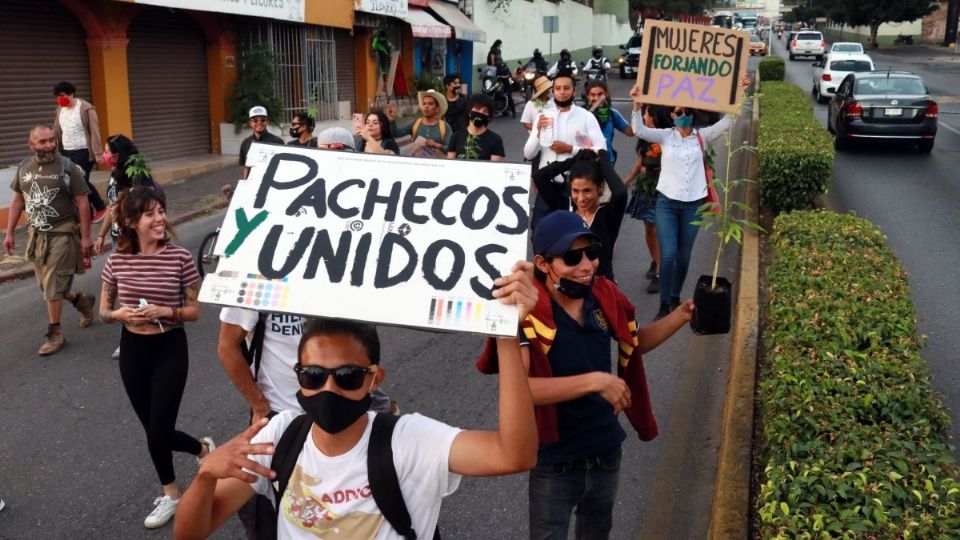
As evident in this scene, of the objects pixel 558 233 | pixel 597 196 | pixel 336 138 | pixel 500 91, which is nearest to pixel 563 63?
pixel 500 91

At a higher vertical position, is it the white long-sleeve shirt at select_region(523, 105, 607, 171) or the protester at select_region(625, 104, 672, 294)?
the white long-sleeve shirt at select_region(523, 105, 607, 171)

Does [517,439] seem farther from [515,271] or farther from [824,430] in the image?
[824,430]

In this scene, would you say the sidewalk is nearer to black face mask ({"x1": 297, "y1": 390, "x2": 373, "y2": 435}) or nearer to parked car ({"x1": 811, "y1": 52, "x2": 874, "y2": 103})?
black face mask ({"x1": 297, "y1": 390, "x2": 373, "y2": 435})

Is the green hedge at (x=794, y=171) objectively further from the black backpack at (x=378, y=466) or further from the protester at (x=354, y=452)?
the black backpack at (x=378, y=466)

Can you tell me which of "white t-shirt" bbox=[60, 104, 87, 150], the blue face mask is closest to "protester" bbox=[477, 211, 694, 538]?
the blue face mask

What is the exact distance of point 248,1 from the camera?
55.2 feet

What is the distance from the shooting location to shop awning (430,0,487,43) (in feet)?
93.5

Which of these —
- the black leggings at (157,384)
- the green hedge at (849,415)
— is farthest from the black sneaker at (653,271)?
the black leggings at (157,384)

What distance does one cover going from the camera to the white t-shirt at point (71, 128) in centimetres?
1152

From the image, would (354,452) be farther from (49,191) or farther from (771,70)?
(771,70)

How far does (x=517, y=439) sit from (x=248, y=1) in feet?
52.6

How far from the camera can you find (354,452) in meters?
2.46

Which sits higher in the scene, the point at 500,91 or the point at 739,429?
the point at 500,91

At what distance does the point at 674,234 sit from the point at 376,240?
497 cm
